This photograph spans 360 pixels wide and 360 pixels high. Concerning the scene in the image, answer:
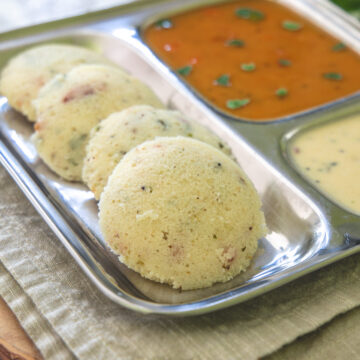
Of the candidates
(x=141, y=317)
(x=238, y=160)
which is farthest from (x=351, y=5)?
(x=141, y=317)

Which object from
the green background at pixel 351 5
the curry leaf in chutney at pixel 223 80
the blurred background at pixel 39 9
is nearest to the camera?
the curry leaf in chutney at pixel 223 80

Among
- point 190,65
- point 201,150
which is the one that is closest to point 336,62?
point 190,65

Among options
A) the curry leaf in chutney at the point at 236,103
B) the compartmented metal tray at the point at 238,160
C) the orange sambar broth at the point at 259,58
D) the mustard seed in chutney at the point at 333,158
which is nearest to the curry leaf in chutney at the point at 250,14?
the orange sambar broth at the point at 259,58

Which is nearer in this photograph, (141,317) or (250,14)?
(141,317)

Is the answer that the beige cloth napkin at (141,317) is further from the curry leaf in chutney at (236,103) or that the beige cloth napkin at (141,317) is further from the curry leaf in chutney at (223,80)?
the curry leaf in chutney at (223,80)

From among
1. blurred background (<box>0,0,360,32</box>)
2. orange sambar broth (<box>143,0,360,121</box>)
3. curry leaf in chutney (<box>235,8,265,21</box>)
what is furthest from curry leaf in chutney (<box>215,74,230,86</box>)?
blurred background (<box>0,0,360,32</box>)

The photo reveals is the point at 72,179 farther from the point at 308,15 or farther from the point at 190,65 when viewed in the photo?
the point at 308,15

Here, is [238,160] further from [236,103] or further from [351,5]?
[351,5]
